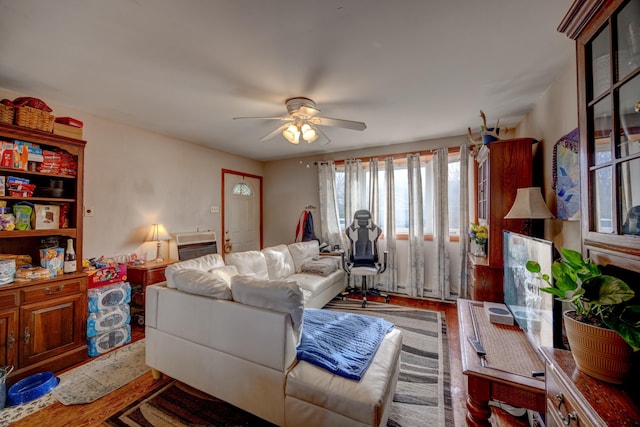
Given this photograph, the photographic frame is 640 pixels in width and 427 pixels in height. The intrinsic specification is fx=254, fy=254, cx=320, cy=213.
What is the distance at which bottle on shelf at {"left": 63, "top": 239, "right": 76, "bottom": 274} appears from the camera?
2.38 meters

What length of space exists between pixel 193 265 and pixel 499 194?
2.96m

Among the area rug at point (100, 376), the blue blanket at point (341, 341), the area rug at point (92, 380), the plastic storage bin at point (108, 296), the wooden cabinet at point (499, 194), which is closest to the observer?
the blue blanket at point (341, 341)

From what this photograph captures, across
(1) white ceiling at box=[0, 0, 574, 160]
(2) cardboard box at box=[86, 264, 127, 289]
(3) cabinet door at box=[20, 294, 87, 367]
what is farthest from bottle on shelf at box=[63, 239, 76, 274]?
(1) white ceiling at box=[0, 0, 574, 160]

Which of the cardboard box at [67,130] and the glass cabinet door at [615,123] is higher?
the cardboard box at [67,130]

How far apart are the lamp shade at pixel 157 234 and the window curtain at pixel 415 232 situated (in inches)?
144

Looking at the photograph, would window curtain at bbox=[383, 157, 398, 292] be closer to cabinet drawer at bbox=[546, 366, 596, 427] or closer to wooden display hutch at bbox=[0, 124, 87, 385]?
cabinet drawer at bbox=[546, 366, 596, 427]

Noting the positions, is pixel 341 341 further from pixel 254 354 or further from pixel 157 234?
pixel 157 234

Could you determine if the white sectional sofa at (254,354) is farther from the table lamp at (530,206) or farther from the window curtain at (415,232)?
the window curtain at (415,232)

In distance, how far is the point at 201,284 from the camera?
1854 millimetres

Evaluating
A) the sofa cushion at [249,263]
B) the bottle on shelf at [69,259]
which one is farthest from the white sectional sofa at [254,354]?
the bottle on shelf at [69,259]

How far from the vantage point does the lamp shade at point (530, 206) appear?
2.04 m

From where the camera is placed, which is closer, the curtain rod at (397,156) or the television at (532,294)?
the television at (532,294)

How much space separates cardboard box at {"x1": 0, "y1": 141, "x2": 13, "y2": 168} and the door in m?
2.72

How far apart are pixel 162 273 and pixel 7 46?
2.45 m
